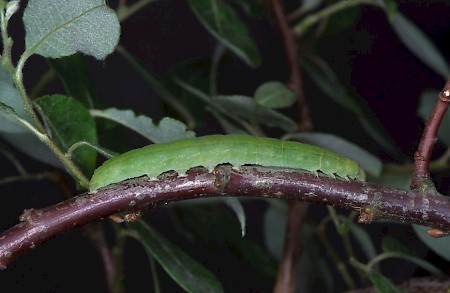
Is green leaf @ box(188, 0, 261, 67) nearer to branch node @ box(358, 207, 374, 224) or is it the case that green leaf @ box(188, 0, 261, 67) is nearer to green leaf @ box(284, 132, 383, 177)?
green leaf @ box(284, 132, 383, 177)

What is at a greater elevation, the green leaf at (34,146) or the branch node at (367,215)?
the green leaf at (34,146)

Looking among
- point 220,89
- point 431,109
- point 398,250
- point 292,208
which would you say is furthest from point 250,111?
point 220,89

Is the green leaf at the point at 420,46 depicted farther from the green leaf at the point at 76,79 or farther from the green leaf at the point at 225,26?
the green leaf at the point at 76,79

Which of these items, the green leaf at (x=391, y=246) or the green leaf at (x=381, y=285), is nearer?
the green leaf at (x=381, y=285)

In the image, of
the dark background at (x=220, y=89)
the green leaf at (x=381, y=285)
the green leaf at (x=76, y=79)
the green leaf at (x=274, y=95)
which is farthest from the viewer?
the dark background at (x=220, y=89)

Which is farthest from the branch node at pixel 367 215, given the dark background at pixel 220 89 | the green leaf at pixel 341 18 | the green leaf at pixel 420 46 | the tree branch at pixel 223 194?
the dark background at pixel 220 89

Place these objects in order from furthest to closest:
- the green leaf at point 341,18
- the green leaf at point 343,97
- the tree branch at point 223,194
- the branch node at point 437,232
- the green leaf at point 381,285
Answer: the green leaf at point 341,18 < the green leaf at point 343,97 < the green leaf at point 381,285 < the branch node at point 437,232 < the tree branch at point 223,194
